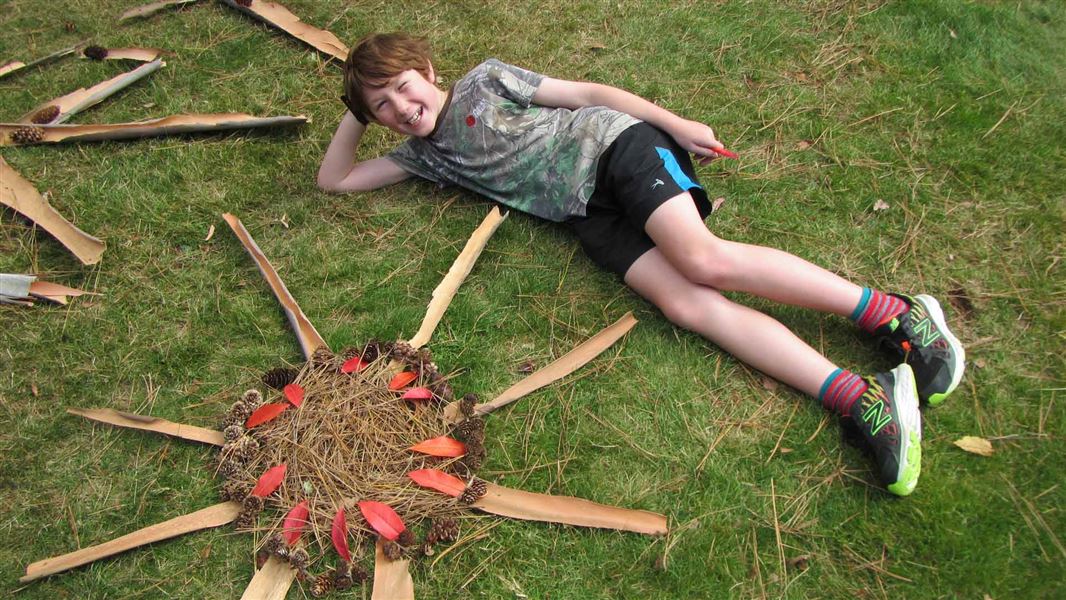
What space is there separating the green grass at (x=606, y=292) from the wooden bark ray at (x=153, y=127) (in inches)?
2.6

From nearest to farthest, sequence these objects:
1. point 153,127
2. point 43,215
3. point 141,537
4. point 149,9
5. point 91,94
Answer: point 141,537
point 43,215
point 153,127
point 91,94
point 149,9

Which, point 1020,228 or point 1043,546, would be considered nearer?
point 1043,546

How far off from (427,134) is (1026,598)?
2.67 m

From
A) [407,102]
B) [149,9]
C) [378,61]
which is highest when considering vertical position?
[378,61]

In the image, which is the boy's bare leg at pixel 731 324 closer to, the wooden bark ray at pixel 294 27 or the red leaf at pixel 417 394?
the red leaf at pixel 417 394

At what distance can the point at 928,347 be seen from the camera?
2432 millimetres

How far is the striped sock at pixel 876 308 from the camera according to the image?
2.48m

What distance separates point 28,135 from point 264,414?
2233 mm

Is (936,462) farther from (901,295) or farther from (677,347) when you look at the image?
(677,347)

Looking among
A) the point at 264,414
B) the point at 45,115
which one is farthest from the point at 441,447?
the point at 45,115

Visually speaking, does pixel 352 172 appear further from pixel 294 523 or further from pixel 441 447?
pixel 294 523

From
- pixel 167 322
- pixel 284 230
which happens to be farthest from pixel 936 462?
pixel 167 322

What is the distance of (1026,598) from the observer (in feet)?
6.76

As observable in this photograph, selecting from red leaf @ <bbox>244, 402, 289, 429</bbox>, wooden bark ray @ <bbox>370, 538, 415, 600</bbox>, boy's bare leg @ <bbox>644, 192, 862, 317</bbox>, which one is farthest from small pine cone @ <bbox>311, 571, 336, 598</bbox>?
boy's bare leg @ <bbox>644, 192, 862, 317</bbox>
